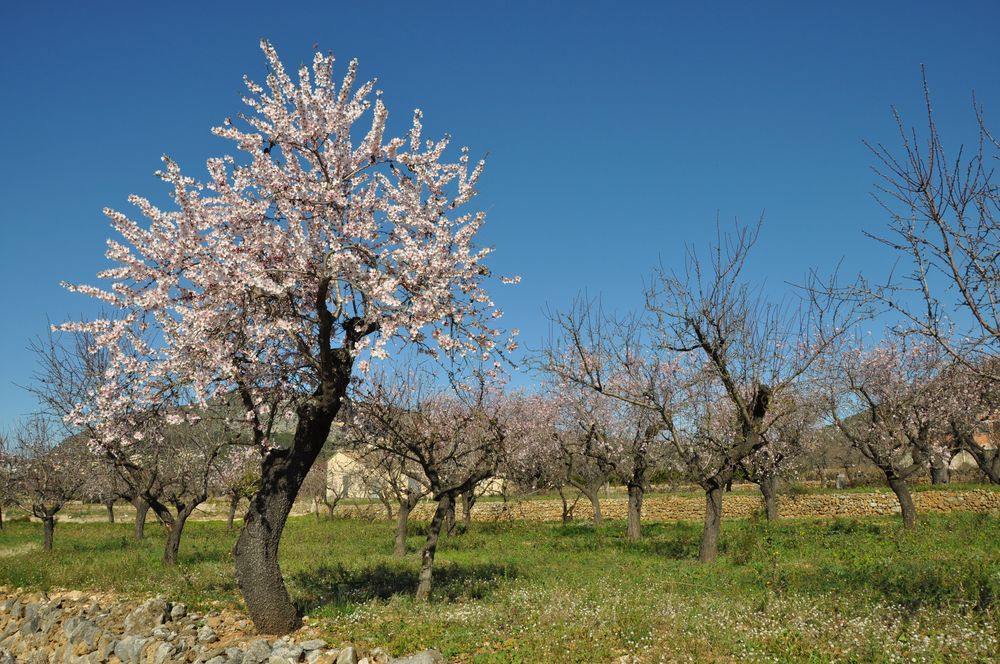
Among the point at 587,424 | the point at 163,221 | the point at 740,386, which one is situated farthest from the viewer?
the point at 587,424

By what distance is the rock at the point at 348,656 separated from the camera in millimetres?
8578

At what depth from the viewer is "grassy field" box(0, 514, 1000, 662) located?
28.0 ft

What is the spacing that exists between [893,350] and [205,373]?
91.7ft

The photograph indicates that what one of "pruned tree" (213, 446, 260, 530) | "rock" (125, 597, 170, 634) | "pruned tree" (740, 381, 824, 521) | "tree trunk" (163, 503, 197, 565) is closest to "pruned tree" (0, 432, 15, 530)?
"pruned tree" (213, 446, 260, 530)

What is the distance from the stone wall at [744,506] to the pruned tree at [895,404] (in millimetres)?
2859

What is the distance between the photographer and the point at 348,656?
28.2ft

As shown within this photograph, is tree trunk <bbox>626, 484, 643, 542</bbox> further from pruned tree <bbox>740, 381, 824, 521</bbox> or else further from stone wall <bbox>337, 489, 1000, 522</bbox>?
stone wall <bbox>337, 489, 1000, 522</bbox>

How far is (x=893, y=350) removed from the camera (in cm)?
2828

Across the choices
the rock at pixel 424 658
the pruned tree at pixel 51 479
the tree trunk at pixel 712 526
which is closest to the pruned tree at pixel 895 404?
the tree trunk at pixel 712 526

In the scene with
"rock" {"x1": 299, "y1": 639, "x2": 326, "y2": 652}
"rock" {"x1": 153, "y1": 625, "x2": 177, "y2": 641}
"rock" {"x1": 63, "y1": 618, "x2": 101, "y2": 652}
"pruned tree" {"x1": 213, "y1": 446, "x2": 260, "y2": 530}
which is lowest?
"rock" {"x1": 63, "y1": 618, "x2": 101, "y2": 652}

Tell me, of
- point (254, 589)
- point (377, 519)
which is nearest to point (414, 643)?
point (254, 589)

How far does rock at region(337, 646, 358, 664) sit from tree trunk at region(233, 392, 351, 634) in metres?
2.17

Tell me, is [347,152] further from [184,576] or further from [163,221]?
[184,576]

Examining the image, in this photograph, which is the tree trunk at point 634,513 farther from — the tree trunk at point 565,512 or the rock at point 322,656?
the rock at point 322,656
